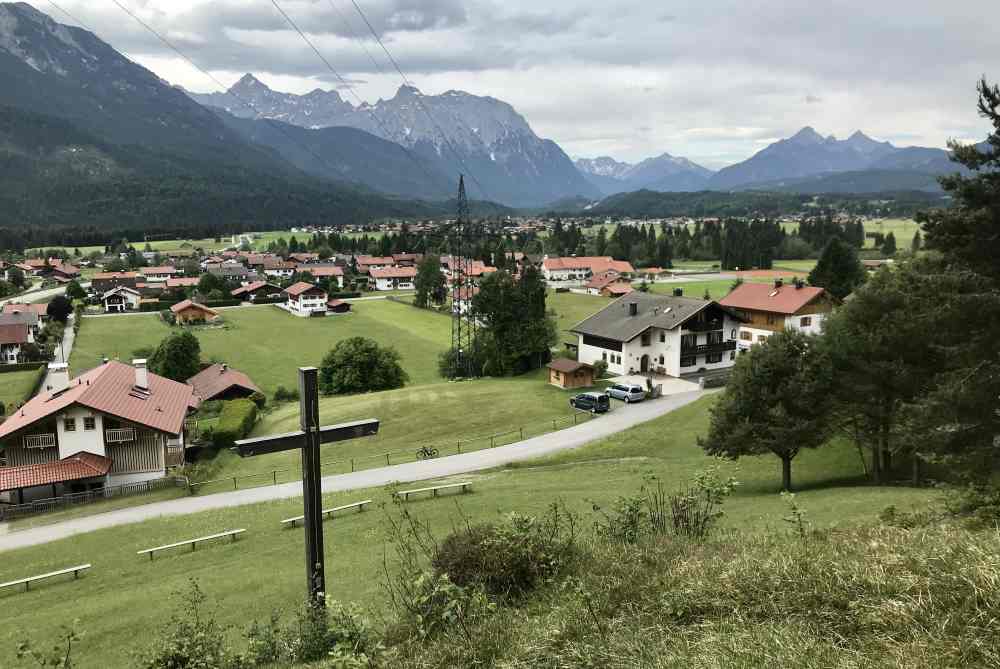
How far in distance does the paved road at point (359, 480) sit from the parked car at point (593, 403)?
222cm

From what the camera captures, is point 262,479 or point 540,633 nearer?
point 540,633

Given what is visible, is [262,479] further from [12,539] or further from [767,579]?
[767,579]

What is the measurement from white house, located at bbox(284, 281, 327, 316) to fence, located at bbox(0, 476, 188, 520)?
237ft

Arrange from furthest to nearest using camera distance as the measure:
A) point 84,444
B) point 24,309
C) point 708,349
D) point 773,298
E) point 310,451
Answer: point 24,309, point 773,298, point 708,349, point 84,444, point 310,451

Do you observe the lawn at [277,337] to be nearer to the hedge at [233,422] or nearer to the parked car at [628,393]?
the hedge at [233,422]

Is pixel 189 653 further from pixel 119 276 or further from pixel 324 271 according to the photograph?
pixel 119 276

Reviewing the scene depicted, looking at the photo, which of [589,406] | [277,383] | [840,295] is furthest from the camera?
[840,295]

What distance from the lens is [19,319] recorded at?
73.8 metres

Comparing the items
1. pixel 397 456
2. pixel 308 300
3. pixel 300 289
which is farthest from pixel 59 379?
pixel 300 289

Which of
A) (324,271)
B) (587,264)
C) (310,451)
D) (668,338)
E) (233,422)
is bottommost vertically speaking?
(233,422)

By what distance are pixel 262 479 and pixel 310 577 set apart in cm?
2257

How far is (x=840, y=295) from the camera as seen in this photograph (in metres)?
71.1

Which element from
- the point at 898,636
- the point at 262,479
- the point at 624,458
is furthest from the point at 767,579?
the point at 262,479

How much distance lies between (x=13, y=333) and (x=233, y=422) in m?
48.0
